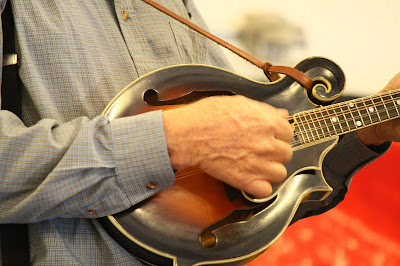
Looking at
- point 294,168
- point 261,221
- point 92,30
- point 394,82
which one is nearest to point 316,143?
point 294,168

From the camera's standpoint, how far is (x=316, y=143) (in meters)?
0.81

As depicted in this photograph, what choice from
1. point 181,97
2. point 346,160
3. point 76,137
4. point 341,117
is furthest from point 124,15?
point 346,160

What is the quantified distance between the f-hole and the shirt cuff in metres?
0.08

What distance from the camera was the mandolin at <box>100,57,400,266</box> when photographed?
2.18 feet

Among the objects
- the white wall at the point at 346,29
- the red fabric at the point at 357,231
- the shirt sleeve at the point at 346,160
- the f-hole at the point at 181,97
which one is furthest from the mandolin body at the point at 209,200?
the white wall at the point at 346,29

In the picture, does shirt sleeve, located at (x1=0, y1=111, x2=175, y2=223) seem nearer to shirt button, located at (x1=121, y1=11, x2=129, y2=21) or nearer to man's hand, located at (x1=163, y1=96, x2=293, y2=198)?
man's hand, located at (x1=163, y1=96, x2=293, y2=198)

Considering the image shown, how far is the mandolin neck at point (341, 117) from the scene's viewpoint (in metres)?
0.81

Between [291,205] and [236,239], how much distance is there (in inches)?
5.3

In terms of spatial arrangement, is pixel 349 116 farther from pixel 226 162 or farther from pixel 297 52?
pixel 297 52

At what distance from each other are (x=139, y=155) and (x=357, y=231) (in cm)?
90

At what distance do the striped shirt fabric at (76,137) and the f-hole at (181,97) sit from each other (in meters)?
0.08

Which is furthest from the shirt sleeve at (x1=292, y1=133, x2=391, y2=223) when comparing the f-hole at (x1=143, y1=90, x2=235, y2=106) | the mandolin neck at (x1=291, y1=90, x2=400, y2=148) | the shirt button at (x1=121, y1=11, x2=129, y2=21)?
the shirt button at (x1=121, y1=11, x2=129, y2=21)

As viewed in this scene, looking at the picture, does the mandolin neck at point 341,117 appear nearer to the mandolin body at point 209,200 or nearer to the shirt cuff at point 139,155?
the mandolin body at point 209,200

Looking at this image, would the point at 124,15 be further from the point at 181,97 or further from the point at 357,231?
the point at 357,231
